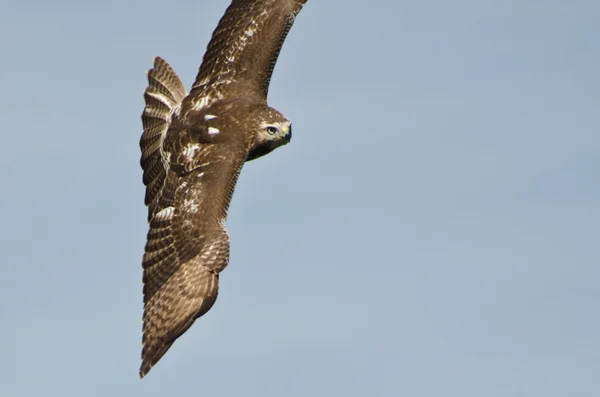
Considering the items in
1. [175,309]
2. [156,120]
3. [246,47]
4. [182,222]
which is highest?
[246,47]

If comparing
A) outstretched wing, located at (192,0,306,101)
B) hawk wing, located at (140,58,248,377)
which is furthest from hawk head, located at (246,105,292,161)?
outstretched wing, located at (192,0,306,101)

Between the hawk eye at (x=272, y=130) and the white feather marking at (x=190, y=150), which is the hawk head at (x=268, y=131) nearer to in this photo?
the hawk eye at (x=272, y=130)

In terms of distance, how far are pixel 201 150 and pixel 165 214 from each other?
115 cm

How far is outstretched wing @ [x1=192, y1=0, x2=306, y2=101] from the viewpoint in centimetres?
2608

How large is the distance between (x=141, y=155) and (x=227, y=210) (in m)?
2.32

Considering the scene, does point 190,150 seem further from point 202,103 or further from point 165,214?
point 165,214

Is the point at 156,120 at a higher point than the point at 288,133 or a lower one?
higher

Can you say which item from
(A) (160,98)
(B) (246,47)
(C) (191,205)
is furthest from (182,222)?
(B) (246,47)

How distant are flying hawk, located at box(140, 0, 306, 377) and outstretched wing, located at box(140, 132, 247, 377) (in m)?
0.01

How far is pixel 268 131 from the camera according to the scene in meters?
25.5

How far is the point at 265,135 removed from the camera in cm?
2547

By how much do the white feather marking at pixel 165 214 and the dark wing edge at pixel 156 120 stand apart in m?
0.23

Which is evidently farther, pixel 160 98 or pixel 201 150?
pixel 160 98

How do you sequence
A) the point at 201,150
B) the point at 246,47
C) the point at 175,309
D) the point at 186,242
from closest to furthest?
the point at 175,309
the point at 186,242
the point at 201,150
the point at 246,47
